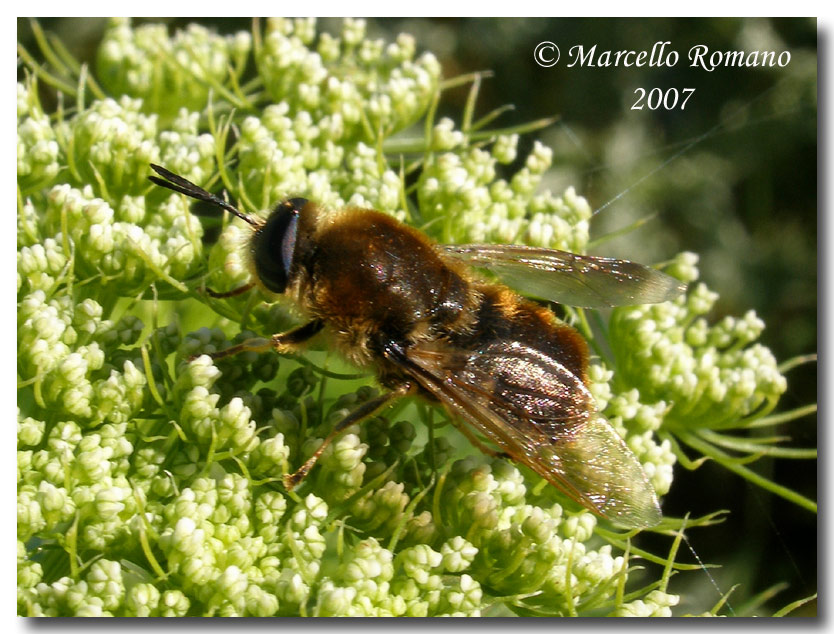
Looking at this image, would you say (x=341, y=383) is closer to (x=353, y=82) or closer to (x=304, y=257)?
(x=304, y=257)

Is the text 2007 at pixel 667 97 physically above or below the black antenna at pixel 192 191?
above

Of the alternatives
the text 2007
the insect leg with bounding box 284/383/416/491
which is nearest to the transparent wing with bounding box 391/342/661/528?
the insect leg with bounding box 284/383/416/491

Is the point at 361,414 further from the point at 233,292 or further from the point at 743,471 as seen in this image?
the point at 743,471

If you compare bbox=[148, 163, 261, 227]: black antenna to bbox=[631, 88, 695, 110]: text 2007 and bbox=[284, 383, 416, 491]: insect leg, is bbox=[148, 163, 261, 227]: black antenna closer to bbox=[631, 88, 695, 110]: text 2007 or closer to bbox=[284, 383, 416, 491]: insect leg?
bbox=[284, 383, 416, 491]: insect leg

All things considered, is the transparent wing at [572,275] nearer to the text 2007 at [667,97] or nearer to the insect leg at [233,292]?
the insect leg at [233,292]

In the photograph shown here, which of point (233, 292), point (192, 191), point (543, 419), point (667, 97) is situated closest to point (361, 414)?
point (543, 419)

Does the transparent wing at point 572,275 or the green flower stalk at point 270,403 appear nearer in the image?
the green flower stalk at point 270,403

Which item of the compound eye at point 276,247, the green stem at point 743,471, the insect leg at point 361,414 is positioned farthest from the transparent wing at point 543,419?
the green stem at point 743,471
